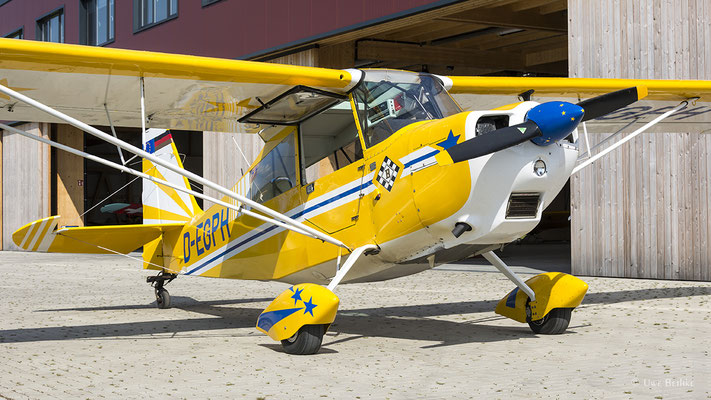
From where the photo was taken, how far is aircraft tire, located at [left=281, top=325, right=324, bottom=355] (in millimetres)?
6164

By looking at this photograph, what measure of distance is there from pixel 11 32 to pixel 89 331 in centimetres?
2492

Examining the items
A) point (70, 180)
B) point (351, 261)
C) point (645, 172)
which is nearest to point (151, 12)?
point (70, 180)

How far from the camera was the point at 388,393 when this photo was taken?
4781 mm

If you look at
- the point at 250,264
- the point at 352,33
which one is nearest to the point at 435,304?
the point at 250,264

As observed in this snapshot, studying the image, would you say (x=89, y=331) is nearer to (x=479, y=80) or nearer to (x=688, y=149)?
(x=479, y=80)

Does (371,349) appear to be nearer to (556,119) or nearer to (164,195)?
(556,119)

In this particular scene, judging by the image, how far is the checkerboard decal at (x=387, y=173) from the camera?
20.3 ft

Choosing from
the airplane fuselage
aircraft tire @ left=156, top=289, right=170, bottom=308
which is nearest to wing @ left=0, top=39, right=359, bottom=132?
the airplane fuselage

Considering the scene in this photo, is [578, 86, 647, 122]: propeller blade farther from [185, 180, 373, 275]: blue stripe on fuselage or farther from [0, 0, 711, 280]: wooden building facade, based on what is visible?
[0, 0, 711, 280]: wooden building facade

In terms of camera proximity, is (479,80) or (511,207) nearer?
(511,207)

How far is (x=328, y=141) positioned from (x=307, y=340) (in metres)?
2.05

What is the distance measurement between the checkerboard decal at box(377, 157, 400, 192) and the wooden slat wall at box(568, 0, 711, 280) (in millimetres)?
7299

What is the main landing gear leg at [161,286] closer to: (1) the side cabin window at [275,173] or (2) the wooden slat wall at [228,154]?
(1) the side cabin window at [275,173]

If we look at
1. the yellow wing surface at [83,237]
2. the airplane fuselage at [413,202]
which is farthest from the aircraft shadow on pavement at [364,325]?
the yellow wing surface at [83,237]
